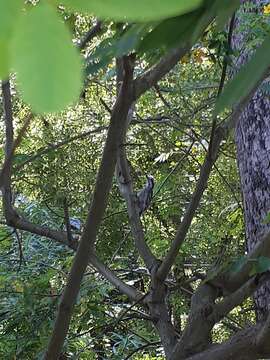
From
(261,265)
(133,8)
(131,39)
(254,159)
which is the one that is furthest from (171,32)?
(254,159)

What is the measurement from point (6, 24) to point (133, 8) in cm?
4

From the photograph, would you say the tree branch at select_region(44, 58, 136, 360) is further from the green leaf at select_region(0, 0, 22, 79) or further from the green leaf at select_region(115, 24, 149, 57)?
the green leaf at select_region(0, 0, 22, 79)

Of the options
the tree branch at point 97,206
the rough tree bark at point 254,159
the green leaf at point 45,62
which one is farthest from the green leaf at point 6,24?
the rough tree bark at point 254,159

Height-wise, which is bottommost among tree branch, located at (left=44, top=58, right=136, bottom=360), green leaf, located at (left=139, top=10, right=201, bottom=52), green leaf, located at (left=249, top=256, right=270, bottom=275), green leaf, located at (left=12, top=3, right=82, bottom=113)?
green leaf, located at (left=12, top=3, right=82, bottom=113)

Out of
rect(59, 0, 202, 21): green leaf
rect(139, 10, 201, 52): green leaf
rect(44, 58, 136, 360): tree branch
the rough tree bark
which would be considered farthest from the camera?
the rough tree bark

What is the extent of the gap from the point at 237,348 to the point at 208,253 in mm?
1594

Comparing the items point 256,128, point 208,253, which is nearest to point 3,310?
point 256,128

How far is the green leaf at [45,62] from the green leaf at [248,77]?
71 mm

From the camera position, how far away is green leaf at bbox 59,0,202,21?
0.18 metres

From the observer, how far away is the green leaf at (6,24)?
192mm

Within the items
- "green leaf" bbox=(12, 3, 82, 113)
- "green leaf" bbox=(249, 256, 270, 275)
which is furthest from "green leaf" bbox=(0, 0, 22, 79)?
"green leaf" bbox=(249, 256, 270, 275)

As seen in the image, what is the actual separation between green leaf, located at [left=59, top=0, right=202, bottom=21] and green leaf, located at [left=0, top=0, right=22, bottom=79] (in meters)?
0.02

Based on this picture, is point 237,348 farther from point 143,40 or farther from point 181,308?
point 181,308

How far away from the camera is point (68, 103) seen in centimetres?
20
